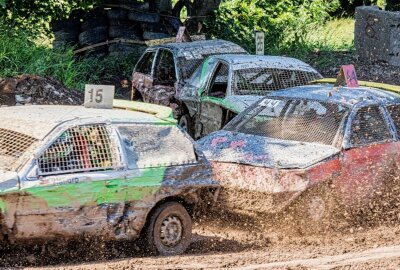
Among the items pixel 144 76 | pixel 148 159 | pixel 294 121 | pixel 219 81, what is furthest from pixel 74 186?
pixel 144 76

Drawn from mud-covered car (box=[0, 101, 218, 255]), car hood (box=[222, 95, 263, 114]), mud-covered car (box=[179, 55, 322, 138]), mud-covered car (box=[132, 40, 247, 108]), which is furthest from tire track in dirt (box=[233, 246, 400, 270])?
mud-covered car (box=[132, 40, 247, 108])

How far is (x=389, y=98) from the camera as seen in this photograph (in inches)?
460

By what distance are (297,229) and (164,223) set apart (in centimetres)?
174

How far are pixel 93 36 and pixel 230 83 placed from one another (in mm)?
8980

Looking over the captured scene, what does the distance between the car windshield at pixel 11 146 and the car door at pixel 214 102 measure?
5715 mm

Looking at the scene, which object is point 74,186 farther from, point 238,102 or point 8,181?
point 238,102

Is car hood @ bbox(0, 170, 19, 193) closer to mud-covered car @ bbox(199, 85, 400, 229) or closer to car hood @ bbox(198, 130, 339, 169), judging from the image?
mud-covered car @ bbox(199, 85, 400, 229)

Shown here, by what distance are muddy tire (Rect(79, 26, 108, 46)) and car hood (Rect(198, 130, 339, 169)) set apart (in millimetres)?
11714

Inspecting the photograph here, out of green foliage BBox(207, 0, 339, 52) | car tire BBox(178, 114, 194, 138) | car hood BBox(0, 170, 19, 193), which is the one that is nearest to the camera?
car hood BBox(0, 170, 19, 193)

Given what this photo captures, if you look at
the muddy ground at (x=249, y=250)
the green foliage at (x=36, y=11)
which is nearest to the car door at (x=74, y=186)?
the muddy ground at (x=249, y=250)

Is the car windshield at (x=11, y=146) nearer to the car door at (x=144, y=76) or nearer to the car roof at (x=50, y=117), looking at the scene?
the car roof at (x=50, y=117)

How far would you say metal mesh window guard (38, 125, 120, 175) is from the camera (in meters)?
8.27

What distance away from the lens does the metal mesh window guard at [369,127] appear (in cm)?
1093

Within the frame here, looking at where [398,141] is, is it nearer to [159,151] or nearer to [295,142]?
[295,142]
